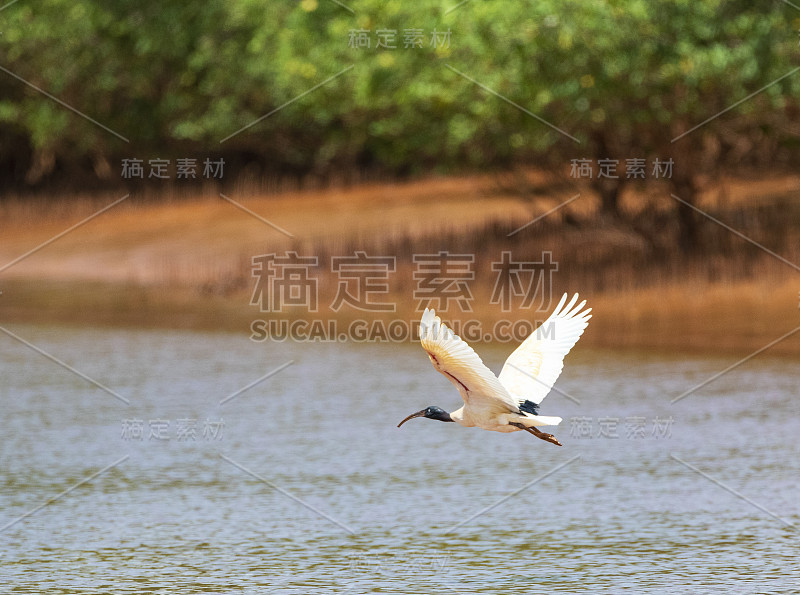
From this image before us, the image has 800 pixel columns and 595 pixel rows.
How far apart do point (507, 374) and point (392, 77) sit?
12.9 metres

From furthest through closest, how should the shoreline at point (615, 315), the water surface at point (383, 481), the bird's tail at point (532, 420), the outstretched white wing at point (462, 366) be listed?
the shoreline at point (615, 315)
the water surface at point (383, 481)
the bird's tail at point (532, 420)
the outstretched white wing at point (462, 366)

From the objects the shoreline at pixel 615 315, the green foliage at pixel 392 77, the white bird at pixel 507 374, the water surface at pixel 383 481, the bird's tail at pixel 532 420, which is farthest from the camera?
the shoreline at pixel 615 315

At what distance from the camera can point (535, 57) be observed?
2112 cm

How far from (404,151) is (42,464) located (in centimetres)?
1286

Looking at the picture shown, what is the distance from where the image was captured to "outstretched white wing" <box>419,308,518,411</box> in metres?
8.99

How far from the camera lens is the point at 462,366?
9.57 meters

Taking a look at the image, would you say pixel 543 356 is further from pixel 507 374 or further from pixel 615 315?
pixel 615 315

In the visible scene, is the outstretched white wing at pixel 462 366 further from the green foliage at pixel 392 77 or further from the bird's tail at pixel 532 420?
the green foliage at pixel 392 77

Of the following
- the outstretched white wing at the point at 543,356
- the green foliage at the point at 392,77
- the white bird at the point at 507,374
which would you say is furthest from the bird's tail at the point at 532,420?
the green foliage at the point at 392,77

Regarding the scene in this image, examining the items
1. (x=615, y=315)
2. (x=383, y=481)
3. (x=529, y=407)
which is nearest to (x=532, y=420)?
(x=529, y=407)

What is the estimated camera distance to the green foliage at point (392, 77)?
20.3 metres

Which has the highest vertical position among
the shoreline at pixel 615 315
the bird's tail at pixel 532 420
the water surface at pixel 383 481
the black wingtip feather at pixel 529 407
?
the shoreline at pixel 615 315

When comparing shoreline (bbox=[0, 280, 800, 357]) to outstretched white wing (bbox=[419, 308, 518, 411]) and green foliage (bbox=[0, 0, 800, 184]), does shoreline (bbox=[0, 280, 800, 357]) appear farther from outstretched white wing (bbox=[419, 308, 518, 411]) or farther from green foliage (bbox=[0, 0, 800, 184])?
outstretched white wing (bbox=[419, 308, 518, 411])

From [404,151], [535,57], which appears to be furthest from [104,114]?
[535,57]
